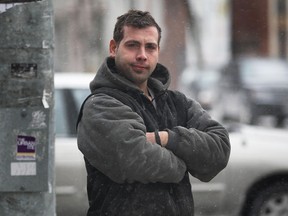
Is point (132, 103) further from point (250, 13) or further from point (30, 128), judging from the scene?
point (250, 13)

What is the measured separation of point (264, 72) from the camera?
2097cm

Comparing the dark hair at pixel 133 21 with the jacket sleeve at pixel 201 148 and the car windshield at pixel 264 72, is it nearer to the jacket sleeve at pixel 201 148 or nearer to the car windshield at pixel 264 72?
the jacket sleeve at pixel 201 148

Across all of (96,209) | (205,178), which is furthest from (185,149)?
(96,209)

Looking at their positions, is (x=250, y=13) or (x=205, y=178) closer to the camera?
(x=205, y=178)

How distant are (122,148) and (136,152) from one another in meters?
0.06

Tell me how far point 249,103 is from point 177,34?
13.8 m

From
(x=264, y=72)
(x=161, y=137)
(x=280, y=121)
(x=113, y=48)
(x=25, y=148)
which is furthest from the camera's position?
(x=264, y=72)

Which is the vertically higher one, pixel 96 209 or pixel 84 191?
pixel 96 209

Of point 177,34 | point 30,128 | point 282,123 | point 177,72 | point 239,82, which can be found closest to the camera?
point 30,128

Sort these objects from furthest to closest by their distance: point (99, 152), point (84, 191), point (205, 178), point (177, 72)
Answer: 1. point (177, 72)
2. point (84, 191)
3. point (205, 178)
4. point (99, 152)

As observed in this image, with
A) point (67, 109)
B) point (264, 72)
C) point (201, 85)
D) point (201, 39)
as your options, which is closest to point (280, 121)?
point (264, 72)

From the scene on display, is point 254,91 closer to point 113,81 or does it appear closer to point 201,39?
point 113,81

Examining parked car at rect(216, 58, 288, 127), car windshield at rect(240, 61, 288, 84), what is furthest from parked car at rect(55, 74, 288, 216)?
car windshield at rect(240, 61, 288, 84)

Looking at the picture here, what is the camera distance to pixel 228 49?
1325 inches
